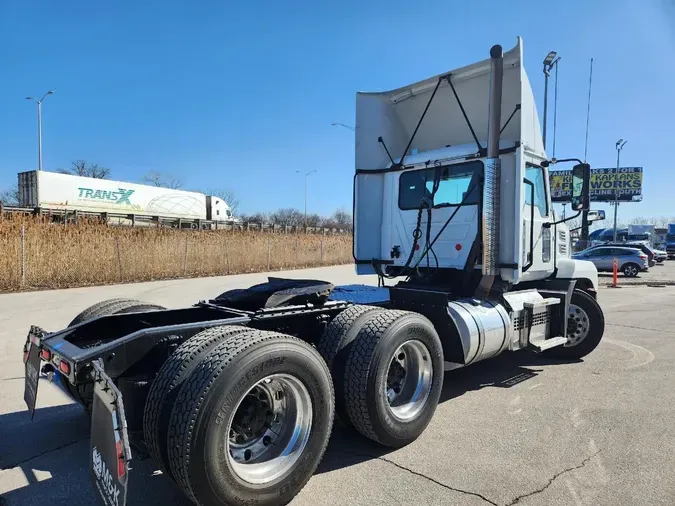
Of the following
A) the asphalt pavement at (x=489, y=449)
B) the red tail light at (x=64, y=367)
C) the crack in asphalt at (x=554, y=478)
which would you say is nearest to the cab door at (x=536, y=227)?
the asphalt pavement at (x=489, y=449)

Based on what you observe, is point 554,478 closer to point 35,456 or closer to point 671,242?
point 35,456

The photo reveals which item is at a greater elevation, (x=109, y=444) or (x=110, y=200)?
(x=110, y=200)

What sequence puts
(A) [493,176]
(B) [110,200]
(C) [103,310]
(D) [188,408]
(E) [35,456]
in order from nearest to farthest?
(D) [188,408] < (E) [35,456] < (C) [103,310] < (A) [493,176] < (B) [110,200]

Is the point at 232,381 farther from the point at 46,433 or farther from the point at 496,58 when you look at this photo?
the point at 496,58

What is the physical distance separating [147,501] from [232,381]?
42.5 inches

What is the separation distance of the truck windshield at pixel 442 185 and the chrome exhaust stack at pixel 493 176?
0.23 meters

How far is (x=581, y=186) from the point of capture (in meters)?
5.68

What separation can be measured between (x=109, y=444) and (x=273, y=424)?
101 cm

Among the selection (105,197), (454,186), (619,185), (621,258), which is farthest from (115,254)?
(619,185)

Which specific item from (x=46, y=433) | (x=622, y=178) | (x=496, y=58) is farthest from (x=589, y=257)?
(x=622, y=178)

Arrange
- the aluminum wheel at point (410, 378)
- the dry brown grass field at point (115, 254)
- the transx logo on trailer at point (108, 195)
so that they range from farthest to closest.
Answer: the transx logo on trailer at point (108, 195) < the dry brown grass field at point (115, 254) < the aluminum wheel at point (410, 378)

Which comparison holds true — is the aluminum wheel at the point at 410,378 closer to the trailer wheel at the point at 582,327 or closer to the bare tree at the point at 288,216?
the trailer wheel at the point at 582,327

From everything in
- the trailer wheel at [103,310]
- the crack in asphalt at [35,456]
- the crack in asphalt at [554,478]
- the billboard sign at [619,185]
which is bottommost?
the crack in asphalt at [35,456]

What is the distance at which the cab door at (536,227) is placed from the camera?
213 inches
